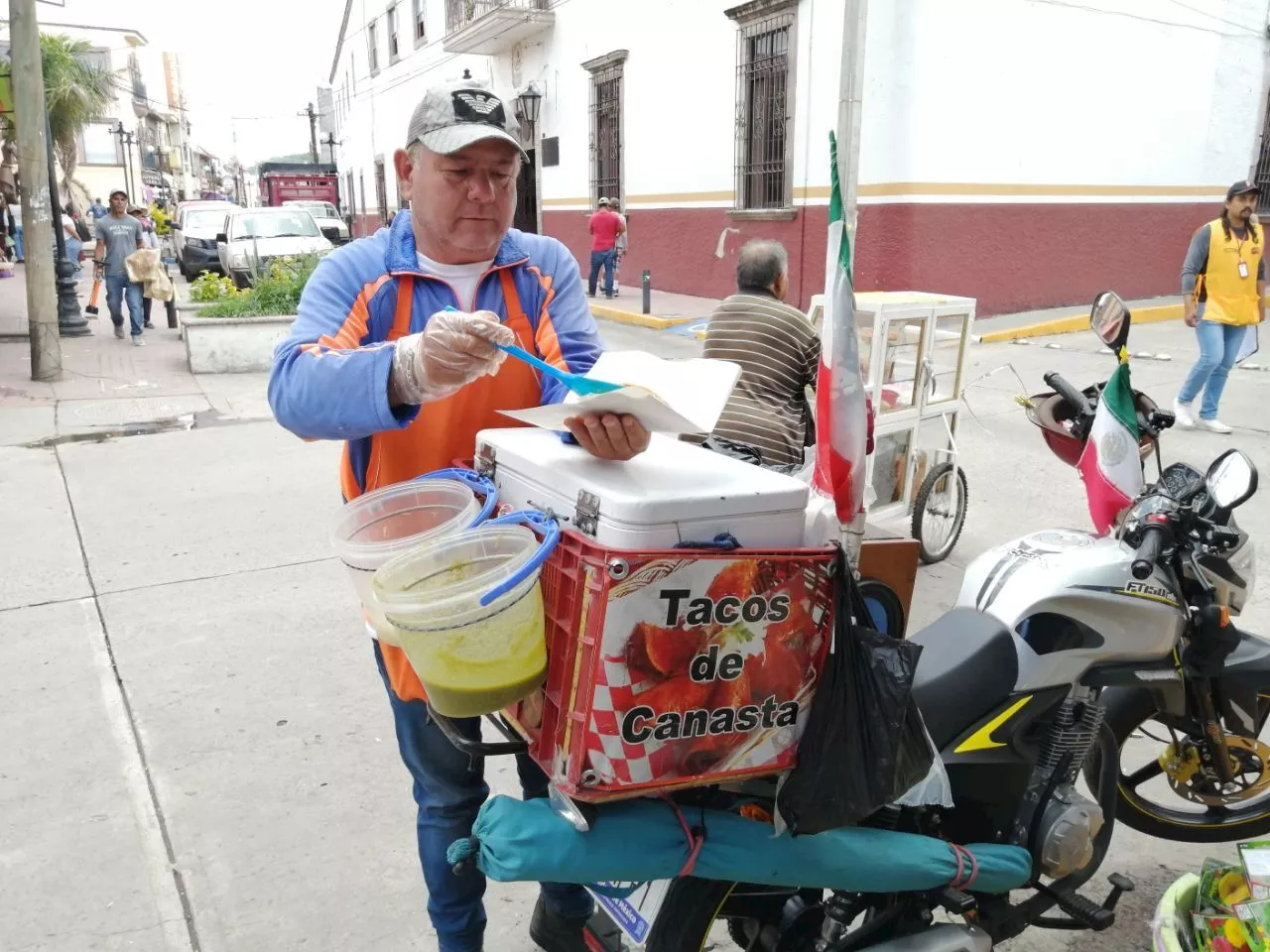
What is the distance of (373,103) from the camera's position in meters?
30.5

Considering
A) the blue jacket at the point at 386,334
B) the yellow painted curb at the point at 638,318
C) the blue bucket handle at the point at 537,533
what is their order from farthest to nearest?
the yellow painted curb at the point at 638,318
the blue jacket at the point at 386,334
the blue bucket handle at the point at 537,533

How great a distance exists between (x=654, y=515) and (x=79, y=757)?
2.87 metres

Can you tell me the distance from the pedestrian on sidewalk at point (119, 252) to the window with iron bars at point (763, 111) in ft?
27.0

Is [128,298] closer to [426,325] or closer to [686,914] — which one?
[426,325]

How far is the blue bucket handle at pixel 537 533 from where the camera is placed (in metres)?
1.39

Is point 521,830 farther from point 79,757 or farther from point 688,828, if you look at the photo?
point 79,757

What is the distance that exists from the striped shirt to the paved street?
3.55 feet

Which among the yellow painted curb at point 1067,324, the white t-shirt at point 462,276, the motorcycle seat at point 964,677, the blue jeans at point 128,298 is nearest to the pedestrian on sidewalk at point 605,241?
the yellow painted curb at point 1067,324

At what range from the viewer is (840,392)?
5.33 ft

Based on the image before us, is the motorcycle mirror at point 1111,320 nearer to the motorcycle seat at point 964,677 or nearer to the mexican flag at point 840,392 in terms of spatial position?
the motorcycle seat at point 964,677

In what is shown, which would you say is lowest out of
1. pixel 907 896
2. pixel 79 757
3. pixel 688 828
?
pixel 79 757

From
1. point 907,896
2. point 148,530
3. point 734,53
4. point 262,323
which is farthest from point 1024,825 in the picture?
point 734,53

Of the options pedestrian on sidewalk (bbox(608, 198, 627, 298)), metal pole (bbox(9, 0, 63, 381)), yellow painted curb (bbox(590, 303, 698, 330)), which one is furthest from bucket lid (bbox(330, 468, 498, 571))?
pedestrian on sidewalk (bbox(608, 198, 627, 298))

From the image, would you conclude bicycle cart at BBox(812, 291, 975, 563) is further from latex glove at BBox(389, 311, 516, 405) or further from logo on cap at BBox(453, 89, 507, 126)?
latex glove at BBox(389, 311, 516, 405)
